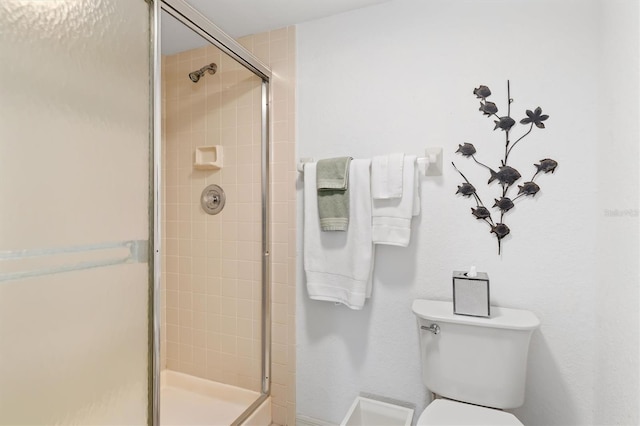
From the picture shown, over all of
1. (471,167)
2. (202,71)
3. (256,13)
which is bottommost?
(471,167)

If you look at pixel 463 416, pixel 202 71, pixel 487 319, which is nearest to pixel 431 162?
pixel 487 319

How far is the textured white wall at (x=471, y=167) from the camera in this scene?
126cm

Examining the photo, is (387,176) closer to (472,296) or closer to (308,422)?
(472,296)

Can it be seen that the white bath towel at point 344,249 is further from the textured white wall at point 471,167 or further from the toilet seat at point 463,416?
the toilet seat at point 463,416

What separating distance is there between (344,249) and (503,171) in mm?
757

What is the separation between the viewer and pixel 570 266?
1283 mm

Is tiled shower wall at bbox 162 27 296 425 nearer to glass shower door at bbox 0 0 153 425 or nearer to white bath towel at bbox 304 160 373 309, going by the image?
white bath towel at bbox 304 160 373 309

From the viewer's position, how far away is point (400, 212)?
1.42 meters

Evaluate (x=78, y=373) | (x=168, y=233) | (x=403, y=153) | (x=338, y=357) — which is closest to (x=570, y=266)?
(x=403, y=153)

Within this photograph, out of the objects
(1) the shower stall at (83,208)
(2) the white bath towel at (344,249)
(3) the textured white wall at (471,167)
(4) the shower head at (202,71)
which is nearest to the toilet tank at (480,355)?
(3) the textured white wall at (471,167)

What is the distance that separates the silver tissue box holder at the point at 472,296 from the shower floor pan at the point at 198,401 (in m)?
1.22

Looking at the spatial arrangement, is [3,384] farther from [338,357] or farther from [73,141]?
[338,357]

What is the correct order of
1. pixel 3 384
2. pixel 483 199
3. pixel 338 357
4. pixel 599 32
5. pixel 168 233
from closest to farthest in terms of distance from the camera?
pixel 3 384
pixel 599 32
pixel 483 199
pixel 338 357
pixel 168 233

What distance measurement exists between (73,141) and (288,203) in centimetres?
103
